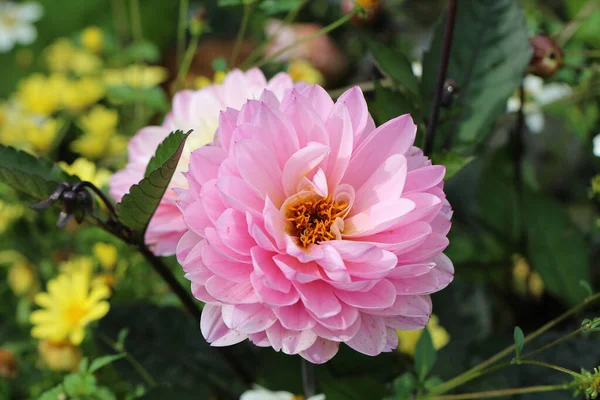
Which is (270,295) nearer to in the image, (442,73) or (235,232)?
(235,232)

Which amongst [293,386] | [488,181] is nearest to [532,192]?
[488,181]

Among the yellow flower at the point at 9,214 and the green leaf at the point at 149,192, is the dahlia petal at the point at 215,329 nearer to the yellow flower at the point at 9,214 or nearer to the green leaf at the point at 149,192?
the green leaf at the point at 149,192

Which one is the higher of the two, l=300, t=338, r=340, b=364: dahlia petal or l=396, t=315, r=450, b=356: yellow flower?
l=300, t=338, r=340, b=364: dahlia petal

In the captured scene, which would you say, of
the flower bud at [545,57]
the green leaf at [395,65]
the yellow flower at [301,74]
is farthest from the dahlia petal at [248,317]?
the yellow flower at [301,74]

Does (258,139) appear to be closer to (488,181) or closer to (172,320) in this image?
(172,320)

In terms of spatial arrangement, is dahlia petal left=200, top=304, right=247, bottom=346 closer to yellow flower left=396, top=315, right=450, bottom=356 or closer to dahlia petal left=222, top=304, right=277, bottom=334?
dahlia petal left=222, top=304, right=277, bottom=334

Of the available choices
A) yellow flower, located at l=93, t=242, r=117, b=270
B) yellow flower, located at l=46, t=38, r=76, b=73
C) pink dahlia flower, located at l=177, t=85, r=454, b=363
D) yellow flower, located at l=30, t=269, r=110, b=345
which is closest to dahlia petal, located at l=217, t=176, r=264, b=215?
pink dahlia flower, located at l=177, t=85, r=454, b=363
